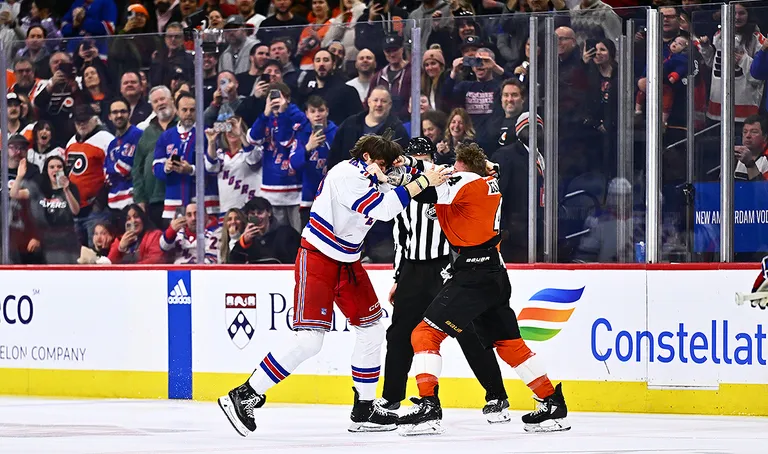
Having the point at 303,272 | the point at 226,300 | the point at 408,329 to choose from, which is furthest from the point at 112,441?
the point at 226,300

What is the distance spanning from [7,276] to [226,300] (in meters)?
1.75

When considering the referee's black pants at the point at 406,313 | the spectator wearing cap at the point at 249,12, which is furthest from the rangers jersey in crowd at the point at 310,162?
the spectator wearing cap at the point at 249,12

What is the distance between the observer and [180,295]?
9086mm

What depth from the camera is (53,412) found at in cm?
825

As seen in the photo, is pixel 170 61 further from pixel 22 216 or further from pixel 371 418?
pixel 371 418

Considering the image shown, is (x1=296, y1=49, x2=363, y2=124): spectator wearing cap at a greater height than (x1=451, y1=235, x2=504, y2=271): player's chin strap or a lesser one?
greater

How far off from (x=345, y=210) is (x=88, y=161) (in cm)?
326

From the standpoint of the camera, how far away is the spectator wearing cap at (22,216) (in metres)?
9.70

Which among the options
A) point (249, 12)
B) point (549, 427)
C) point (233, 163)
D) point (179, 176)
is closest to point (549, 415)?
point (549, 427)

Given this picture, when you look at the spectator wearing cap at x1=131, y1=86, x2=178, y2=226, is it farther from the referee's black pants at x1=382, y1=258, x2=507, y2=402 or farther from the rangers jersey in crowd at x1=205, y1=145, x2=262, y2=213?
the referee's black pants at x1=382, y1=258, x2=507, y2=402

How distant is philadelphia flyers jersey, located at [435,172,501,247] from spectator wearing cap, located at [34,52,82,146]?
142 inches

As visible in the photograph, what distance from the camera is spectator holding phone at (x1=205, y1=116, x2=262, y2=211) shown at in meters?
9.04

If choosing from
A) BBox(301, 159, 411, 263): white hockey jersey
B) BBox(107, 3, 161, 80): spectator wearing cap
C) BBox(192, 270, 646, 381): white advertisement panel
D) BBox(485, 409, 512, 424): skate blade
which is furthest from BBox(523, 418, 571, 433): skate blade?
BBox(107, 3, 161, 80): spectator wearing cap

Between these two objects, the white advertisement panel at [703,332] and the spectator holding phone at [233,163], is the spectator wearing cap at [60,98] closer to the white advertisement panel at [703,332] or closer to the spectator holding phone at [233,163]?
the spectator holding phone at [233,163]
